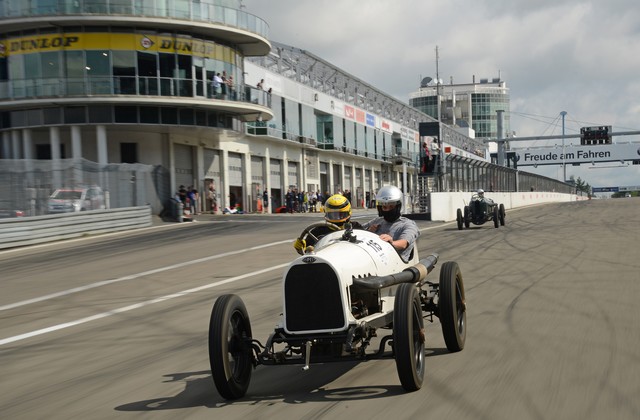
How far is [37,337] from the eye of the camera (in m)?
8.07

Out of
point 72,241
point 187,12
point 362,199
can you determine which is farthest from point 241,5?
point 362,199

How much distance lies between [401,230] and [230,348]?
2.29 metres

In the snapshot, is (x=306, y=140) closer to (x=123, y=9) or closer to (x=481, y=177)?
(x=481, y=177)

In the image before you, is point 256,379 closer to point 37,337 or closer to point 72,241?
point 37,337

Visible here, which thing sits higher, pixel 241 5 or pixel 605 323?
pixel 241 5

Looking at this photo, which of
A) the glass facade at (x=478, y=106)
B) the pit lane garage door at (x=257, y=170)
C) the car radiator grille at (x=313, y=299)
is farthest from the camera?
the glass facade at (x=478, y=106)

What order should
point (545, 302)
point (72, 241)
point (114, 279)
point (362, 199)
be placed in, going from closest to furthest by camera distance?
point (545, 302) < point (114, 279) < point (72, 241) < point (362, 199)

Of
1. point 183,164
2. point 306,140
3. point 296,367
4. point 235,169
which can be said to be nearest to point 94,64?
point 183,164

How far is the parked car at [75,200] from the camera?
2302 cm

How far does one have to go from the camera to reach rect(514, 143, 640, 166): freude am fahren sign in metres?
103

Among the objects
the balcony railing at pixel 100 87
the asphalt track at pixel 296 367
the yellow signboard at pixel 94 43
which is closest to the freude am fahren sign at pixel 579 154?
the balcony railing at pixel 100 87

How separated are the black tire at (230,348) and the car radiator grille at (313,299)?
372 millimetres

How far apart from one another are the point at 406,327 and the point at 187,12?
33.6 metres

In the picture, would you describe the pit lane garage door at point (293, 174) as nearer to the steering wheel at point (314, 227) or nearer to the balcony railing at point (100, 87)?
the balcony railing at point (100, 87)
